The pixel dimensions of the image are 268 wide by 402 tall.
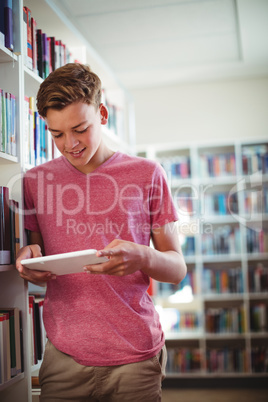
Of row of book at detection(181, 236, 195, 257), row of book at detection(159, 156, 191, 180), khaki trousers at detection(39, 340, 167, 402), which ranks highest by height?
row of book at detection(159, 156, 191, 180)

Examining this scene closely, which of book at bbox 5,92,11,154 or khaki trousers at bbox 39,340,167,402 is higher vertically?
book at bbox 5,92,11,154

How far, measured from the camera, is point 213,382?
4.01 m

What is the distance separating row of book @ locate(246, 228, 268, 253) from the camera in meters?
4.05

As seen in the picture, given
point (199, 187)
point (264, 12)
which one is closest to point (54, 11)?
point (264, 12)

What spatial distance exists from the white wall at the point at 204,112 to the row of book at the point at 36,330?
315 cm

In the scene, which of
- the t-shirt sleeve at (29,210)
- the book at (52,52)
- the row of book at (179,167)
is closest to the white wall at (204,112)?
the row of book at (179,167)

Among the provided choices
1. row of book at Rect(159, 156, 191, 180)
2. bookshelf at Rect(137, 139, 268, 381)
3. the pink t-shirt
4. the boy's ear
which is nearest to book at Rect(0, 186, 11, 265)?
the pink t-shirt

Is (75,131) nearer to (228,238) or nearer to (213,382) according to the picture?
(228,238)

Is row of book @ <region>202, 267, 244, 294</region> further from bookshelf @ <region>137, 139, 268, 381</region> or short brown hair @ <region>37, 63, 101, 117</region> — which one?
short brown hair @ <region>37, 63, 101, 117</region>

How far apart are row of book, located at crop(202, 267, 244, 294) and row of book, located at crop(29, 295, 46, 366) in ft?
8.50

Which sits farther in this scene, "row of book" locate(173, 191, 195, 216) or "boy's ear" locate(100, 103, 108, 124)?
"row of book" locate(173, 191, 195, 216)

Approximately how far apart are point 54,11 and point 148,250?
1294 millimetres

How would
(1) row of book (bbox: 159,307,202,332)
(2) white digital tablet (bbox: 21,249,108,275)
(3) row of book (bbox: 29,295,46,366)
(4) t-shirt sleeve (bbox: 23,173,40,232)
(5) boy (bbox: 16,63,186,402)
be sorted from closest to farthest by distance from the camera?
1. (2) white digital tablet (bbox: 21,249,108,275)
2. (5) boy (bbox: 16,63,186,402)
3. (4) t-shirt sleeve (bbox: 23,173,40,232)
4. (3) row of book (bbox: 29,295,46,366)
5. (1) row of book (bbox: 159,307,202,332)

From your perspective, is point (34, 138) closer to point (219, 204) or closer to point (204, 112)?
point (219, 204)
